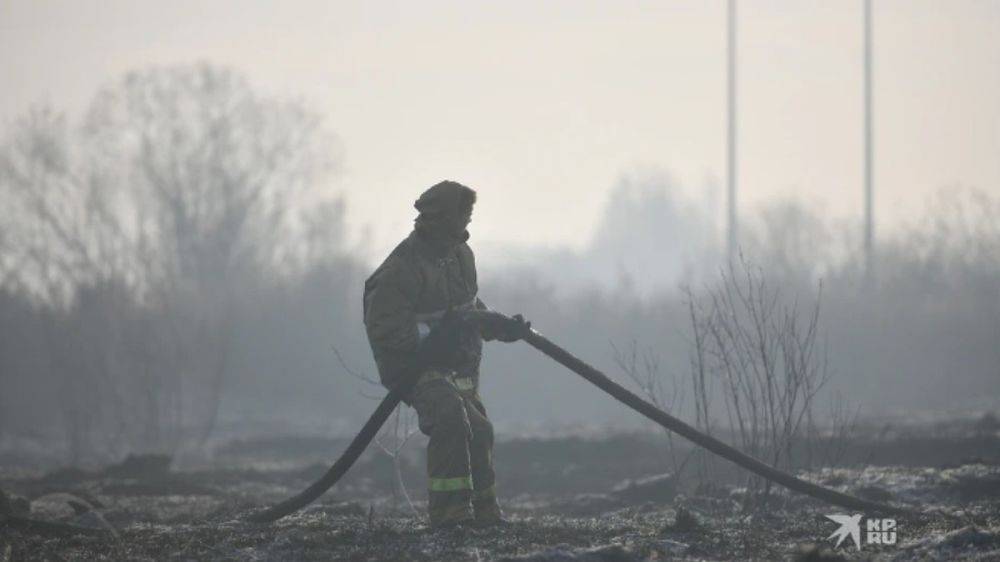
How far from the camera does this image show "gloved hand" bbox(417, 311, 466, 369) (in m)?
10.4

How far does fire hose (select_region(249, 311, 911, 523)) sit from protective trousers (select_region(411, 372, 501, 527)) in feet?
0.64

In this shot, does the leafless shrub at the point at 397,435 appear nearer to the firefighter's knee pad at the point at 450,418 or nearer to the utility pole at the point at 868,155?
the firefighter's knee pad at the point at 450,418

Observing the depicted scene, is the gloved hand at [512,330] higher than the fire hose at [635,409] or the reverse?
higher

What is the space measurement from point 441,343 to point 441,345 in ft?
0.04

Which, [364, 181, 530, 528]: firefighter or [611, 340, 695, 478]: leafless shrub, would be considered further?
[611, 340, 695, 478]: leafless shrub

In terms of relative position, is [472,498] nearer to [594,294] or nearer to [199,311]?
[199,311]

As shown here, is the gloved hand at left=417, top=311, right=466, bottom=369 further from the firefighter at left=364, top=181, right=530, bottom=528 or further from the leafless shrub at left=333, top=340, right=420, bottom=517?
the leafless shrub at left=333, top=340, right=420, bottom=517

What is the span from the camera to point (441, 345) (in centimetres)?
1036

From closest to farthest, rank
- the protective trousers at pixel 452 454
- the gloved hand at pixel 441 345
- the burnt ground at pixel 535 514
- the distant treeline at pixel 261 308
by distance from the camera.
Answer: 1. the burnt ground at pixel 535 514
2. the protective trousers at pixel 452 454
3. the gloved hand at pixel 441 345
4. the distant treeline at pixel 261 308

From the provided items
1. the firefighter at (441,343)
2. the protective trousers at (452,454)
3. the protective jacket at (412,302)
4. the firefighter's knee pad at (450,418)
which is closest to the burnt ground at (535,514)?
the protective trousers at (452,454)

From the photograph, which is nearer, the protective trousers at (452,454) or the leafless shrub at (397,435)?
the protective trousers at (452,454)

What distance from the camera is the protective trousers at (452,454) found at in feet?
33.2

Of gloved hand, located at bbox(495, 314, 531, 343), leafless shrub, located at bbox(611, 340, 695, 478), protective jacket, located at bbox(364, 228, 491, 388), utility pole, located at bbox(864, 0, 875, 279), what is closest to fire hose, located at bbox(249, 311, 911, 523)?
gloved hand, located at bbox(495, 314, 531, 343)

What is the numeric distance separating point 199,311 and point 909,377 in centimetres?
1642
